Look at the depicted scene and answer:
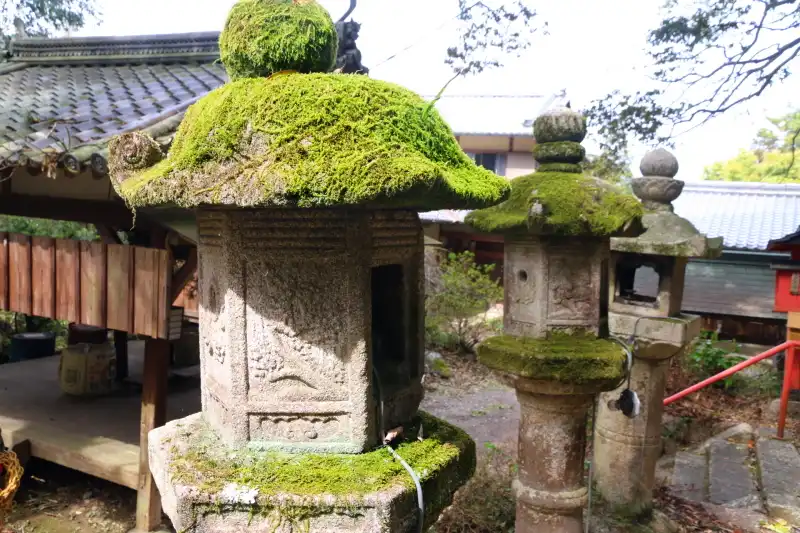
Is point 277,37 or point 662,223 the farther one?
point 662,223

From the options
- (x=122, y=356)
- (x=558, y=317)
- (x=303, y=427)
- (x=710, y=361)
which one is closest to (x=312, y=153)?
(x=303, y=427)

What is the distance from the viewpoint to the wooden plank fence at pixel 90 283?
4.21 metres

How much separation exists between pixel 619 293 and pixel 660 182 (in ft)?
3.81

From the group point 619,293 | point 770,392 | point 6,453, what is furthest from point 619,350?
point 770,392

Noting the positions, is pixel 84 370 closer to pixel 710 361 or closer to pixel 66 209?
pixel 66 209

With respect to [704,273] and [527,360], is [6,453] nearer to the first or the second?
[527,360]

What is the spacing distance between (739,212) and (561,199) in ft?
43.0

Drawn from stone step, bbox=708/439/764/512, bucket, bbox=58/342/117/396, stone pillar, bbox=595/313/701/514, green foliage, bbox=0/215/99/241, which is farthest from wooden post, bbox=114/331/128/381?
stone step, bbox=708/439/764/512

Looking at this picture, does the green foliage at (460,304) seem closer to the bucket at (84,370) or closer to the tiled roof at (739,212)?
the tiled roof at (739,212)

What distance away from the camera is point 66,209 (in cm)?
491

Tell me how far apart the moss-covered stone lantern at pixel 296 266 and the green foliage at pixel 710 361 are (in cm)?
897

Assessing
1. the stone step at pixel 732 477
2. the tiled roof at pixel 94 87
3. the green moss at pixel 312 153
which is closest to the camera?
the green moss at pixel 312 153

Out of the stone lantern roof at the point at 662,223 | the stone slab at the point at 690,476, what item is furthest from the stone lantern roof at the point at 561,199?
the stone slab at the point at 690,476

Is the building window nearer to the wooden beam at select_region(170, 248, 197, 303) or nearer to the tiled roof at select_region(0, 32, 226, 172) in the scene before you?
the tiled roof at select_region(0, 32, 226, 172)
